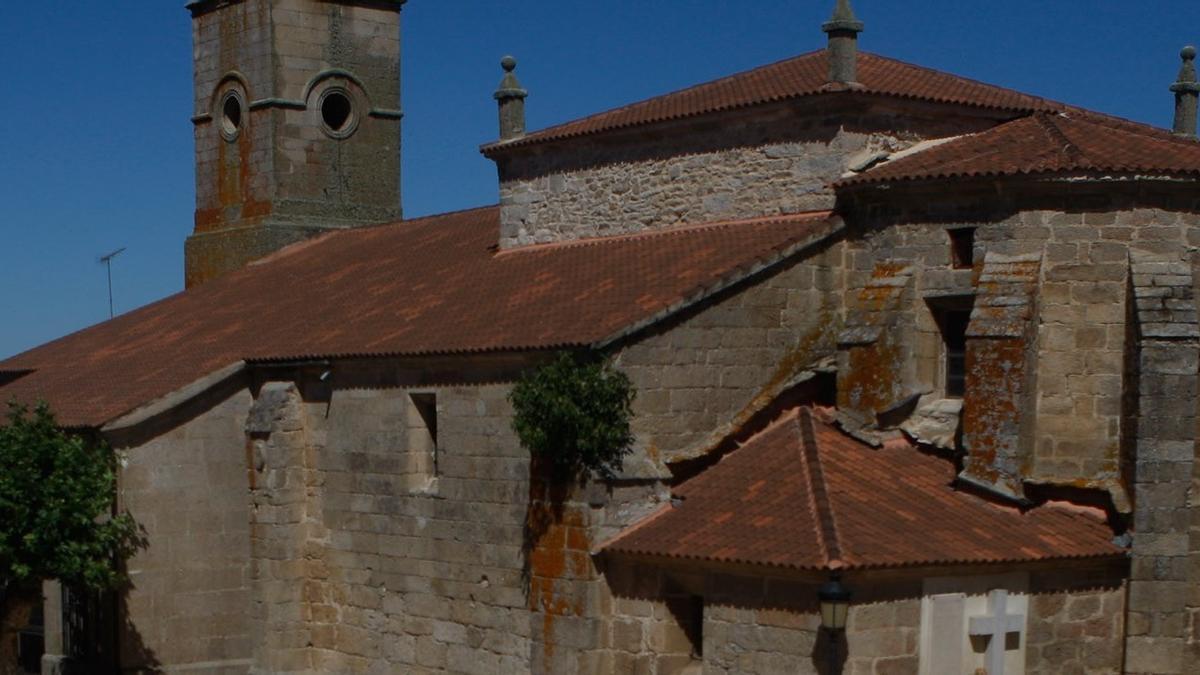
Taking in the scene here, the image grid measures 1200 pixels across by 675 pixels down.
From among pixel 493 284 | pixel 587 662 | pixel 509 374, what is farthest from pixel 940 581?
pixel 493 284

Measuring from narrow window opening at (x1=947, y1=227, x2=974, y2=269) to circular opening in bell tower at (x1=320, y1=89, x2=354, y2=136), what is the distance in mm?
16552

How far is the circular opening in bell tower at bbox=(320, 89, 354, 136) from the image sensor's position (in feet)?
104

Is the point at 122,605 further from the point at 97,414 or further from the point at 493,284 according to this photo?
the point at 493,284

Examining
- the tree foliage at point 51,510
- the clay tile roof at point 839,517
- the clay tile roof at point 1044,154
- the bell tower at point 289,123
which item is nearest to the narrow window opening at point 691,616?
the clay tile roof at point 839,517

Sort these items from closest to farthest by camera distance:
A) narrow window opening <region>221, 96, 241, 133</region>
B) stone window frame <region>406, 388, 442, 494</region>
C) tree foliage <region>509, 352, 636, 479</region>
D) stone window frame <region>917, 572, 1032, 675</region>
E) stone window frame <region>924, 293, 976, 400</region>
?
stone window frame <region>917, 572, 1032, 675</region>, tree foliage <region>509, 352, 636, 479</region>, stone window frame <region>924, 293, 976, 400</region>, stone window frame <region>406, 388, 442, 494</region>, narrow window opening <region>221, 96, 241, 133</region>

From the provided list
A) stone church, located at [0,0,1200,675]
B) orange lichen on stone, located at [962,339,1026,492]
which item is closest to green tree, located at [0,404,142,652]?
stone church, located at [0,0,1200,675]

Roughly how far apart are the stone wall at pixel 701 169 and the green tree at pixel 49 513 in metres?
6.86

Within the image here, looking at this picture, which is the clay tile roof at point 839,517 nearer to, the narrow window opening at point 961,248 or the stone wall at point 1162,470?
the stone wall at point 1162,470

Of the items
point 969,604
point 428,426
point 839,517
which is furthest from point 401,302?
point 969,604

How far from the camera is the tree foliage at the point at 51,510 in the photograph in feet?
64.4

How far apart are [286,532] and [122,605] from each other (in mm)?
2185

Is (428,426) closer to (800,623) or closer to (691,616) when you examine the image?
(691,616)

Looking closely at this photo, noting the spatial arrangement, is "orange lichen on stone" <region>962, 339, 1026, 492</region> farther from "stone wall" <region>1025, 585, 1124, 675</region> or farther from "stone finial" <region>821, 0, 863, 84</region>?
"stone finial" <region>821, 0, 863, 84</region>

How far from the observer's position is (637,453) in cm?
1755
